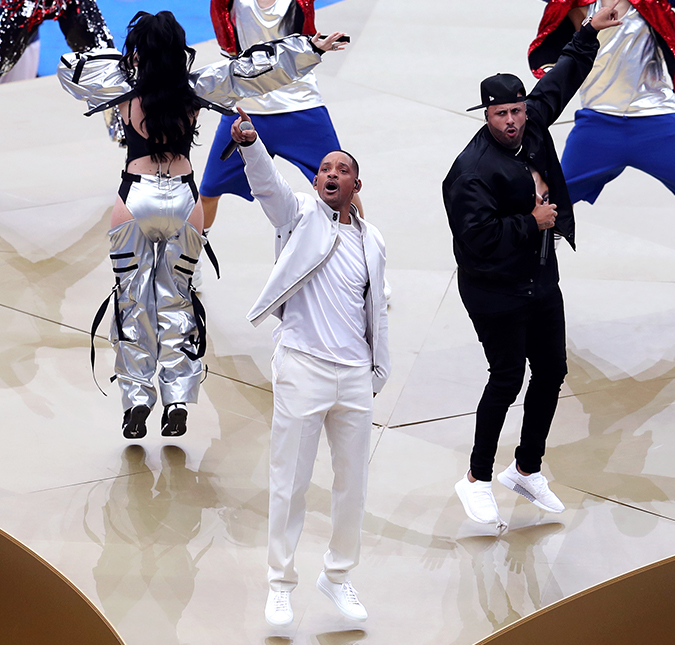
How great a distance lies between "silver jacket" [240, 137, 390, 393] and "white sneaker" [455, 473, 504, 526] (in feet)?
2.43

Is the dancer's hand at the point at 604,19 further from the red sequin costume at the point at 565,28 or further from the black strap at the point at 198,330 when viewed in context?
the black strap at the point at 198,330

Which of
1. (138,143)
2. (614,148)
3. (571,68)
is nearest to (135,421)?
(138,143)

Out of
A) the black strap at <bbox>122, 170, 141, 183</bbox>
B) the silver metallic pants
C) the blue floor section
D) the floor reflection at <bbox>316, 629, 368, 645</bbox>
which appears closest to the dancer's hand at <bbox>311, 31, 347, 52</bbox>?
the silver metallic pants

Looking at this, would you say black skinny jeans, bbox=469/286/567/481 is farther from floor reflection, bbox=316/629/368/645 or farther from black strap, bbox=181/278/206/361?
black strap, bbox=181/278/206/361

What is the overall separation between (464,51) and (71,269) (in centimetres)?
453

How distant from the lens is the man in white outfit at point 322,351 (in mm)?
3033

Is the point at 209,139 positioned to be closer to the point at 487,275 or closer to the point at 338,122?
the point at 338,122

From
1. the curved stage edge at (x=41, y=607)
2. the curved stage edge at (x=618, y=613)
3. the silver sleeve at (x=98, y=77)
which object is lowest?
the curved stage edge at (x=618, y=613)

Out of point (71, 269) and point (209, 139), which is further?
point (209, 139)

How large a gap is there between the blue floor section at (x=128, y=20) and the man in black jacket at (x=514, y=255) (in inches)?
241

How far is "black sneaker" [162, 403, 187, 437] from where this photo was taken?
12.9 feet

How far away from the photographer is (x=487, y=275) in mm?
3393

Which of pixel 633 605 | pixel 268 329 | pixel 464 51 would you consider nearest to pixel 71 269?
pixel 268 329

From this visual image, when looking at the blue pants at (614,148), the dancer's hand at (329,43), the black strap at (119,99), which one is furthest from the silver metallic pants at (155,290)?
the blue pants at (614,148)
